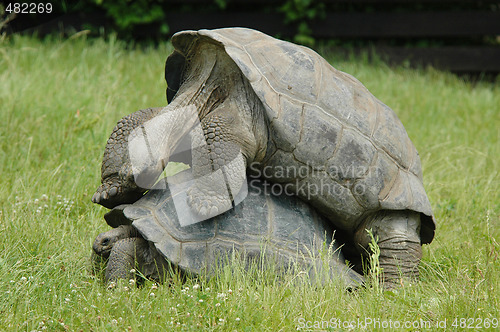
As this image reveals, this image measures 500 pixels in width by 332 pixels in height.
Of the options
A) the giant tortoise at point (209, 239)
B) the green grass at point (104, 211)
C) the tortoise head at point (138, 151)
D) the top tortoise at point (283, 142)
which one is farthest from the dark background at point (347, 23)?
the giant tortoise at point (209, 239)

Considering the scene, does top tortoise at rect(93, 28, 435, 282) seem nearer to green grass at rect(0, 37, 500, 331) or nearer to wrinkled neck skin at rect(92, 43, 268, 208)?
wrinkled neck skin at rect(92, 43, 268, 208)

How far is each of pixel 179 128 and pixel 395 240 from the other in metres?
1.56

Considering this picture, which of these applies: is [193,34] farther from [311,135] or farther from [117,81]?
[117,81]

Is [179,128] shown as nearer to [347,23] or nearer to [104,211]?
[104,211]

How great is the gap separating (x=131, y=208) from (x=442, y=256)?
215cm

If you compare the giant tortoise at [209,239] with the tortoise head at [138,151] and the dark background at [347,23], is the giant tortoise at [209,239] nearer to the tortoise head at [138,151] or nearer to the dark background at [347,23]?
the tortoise head at [138,151]

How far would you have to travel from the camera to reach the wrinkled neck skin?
10.5ft

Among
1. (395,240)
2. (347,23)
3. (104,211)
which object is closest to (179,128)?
(104,211)

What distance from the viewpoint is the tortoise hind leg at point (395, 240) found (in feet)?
11.6

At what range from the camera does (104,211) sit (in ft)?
13.4

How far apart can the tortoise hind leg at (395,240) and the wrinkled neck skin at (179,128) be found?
0.91m

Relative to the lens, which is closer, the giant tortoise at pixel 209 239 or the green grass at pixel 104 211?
the green grass at pixel 104 211

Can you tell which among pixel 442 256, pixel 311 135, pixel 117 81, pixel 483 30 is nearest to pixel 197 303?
pixel 311 135

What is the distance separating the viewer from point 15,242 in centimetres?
329
